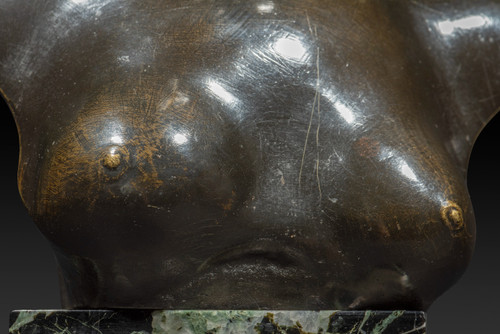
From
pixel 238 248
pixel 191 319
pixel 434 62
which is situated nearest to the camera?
pixel 191 319

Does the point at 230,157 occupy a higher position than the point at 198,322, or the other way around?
the point at 230,157

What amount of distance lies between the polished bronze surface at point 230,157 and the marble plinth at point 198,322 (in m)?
0.11

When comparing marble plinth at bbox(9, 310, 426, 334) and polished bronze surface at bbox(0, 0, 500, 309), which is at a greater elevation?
polished bronze surface at bbox(0, 0, 500, 309)

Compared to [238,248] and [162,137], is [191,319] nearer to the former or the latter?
[238,248]

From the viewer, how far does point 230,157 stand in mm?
2393

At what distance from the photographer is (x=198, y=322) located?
228cm

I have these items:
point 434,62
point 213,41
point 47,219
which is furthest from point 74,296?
point 434,62

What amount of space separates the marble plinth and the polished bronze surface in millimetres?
115

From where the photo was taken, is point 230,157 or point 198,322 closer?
point 198,322

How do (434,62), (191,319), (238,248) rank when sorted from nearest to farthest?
(191,319) < (238,248) < (434,62)

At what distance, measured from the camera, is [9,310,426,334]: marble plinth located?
2.27 meters

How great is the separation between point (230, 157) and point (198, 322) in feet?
1.15

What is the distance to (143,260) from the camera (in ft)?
7.81

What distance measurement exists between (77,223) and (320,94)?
583 millimetres
